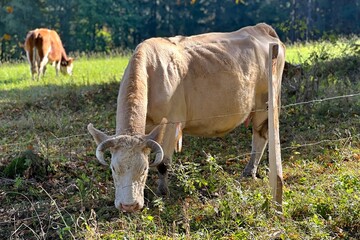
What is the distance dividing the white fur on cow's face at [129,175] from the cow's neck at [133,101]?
10.5 inches

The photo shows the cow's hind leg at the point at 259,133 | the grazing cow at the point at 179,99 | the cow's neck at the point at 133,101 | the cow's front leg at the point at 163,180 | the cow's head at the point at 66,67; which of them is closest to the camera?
the grazing cow at the point at 179,99

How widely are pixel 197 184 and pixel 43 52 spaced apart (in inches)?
473

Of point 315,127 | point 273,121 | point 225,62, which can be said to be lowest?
point 315,127

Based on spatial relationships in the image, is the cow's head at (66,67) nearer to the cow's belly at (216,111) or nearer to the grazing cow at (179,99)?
the grazing cow at (179,99)

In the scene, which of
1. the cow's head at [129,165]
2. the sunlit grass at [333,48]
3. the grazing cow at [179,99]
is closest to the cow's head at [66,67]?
the sunlit grass at [333,48]

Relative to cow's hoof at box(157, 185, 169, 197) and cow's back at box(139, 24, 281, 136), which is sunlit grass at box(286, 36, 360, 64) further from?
cow's hoof at box(157, 185, 169, 197)

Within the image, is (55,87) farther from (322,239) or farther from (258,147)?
(322,239)

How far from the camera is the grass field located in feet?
15.7

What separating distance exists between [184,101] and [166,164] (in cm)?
74

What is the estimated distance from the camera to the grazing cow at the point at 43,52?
54.6 ft

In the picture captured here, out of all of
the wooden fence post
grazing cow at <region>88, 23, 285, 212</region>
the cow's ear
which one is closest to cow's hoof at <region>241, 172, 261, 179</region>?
grazing cow at <region>88, 23, 285, 212</region>

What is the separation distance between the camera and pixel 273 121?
5.18 metres

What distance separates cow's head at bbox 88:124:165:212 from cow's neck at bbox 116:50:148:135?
196 millimetres

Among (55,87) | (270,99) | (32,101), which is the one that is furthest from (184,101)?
(55,87)
